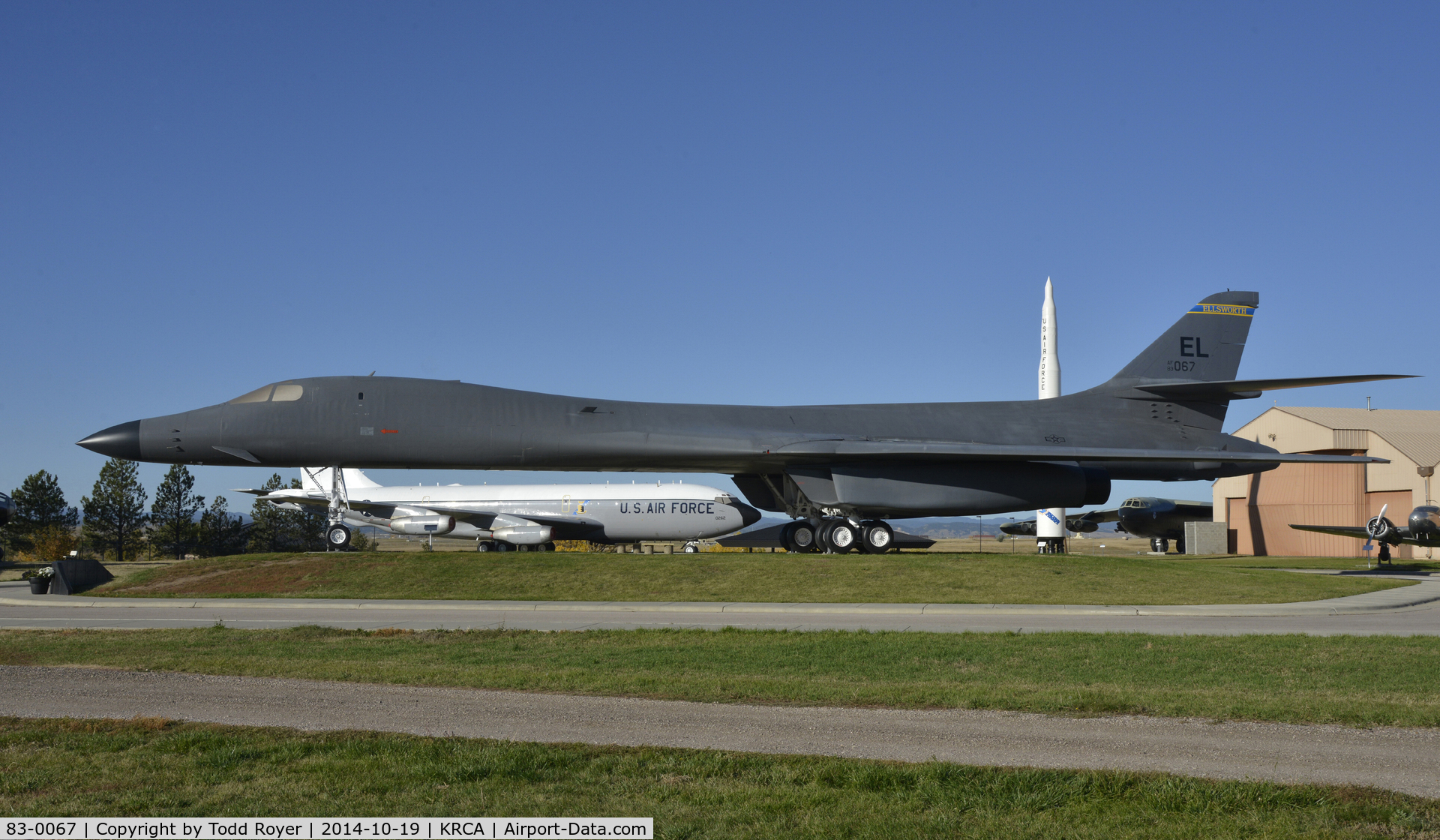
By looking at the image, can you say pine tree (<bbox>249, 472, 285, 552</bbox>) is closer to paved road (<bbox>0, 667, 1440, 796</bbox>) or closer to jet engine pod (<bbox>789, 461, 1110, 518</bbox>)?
jet engine pod (<bbox>789, 461, 1110, 518</bbox>)

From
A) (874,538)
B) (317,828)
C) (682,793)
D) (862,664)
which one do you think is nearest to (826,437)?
(874,538)

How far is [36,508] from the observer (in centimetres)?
5866

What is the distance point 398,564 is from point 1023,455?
1324 cm

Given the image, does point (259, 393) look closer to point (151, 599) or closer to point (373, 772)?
point (151, 599)

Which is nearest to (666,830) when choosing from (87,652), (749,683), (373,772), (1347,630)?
(373,772)

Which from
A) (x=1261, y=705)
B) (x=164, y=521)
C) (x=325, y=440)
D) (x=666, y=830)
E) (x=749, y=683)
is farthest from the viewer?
(x=164, y=521)

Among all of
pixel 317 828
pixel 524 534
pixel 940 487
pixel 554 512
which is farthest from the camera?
pixel 554 512

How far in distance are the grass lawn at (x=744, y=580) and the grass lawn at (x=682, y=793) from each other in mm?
12674

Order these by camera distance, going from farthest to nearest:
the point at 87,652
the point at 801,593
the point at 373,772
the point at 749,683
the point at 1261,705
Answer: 1. the point at 801,593
2. the point at 87,652
3. the point at 749,683
4. the point at 1261,705
5. the point at 373,772

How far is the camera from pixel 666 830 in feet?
14.8

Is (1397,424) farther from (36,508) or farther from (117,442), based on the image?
(36,508)

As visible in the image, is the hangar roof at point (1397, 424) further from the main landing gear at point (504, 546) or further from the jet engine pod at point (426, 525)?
the jet engine pod at point (426, 525)

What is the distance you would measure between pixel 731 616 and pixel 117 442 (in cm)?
1281

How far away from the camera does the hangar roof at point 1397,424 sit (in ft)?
141
